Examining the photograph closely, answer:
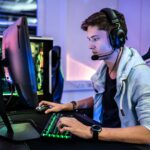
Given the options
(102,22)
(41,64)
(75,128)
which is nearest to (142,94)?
(75,128)

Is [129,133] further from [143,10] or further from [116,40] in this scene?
[143,10]

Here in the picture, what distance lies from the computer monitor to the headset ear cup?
45 centimetres

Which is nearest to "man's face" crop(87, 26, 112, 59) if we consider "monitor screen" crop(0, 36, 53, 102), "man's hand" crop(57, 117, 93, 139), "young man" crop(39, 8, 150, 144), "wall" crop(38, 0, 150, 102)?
"young man" crop(39, 8, 150, 144)

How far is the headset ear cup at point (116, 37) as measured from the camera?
1.19m

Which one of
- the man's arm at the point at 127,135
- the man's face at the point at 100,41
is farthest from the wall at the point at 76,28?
the man's arm at the point at 127,135

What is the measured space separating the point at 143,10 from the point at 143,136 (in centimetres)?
217

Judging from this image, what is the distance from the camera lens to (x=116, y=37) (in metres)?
1.19

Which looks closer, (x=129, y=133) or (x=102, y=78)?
(x=129, y=133)

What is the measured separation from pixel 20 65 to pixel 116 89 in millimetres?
513

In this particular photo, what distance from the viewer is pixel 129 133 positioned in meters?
0.92

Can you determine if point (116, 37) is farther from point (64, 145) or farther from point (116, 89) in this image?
point (64, 145)

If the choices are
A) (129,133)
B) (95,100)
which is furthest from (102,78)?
(129,133)

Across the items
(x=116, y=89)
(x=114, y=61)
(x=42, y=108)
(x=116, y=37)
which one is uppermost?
(x=116, y=37)

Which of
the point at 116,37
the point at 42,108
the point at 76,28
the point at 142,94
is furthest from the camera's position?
the point at 76,28
